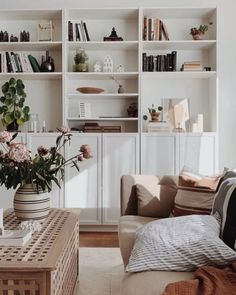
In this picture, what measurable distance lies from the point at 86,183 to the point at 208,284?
9.04ft

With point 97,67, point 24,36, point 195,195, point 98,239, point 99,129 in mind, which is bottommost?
point 98,239

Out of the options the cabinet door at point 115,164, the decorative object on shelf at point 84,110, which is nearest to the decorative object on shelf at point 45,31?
the decorative object on shelf at point 84,110

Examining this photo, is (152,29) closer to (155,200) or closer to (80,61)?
(80,61)

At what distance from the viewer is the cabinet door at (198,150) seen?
4.01 metres

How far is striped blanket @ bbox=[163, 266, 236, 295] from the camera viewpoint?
138 centimetres

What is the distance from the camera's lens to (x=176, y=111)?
14.4 ft

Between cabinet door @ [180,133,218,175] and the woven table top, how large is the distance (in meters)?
2.06

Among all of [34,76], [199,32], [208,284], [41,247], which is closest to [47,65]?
[34,76]

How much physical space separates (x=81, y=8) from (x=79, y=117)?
130 centimetres

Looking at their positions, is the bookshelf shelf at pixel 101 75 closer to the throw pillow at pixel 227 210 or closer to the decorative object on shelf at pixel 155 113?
the decorative object on shelf at pixel 155 113

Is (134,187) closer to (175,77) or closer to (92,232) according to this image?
(92,232)

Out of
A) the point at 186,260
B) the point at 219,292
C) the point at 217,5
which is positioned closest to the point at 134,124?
the point at 217,5

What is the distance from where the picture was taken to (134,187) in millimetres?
2850

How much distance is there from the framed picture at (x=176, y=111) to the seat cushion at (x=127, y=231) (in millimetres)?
1954
